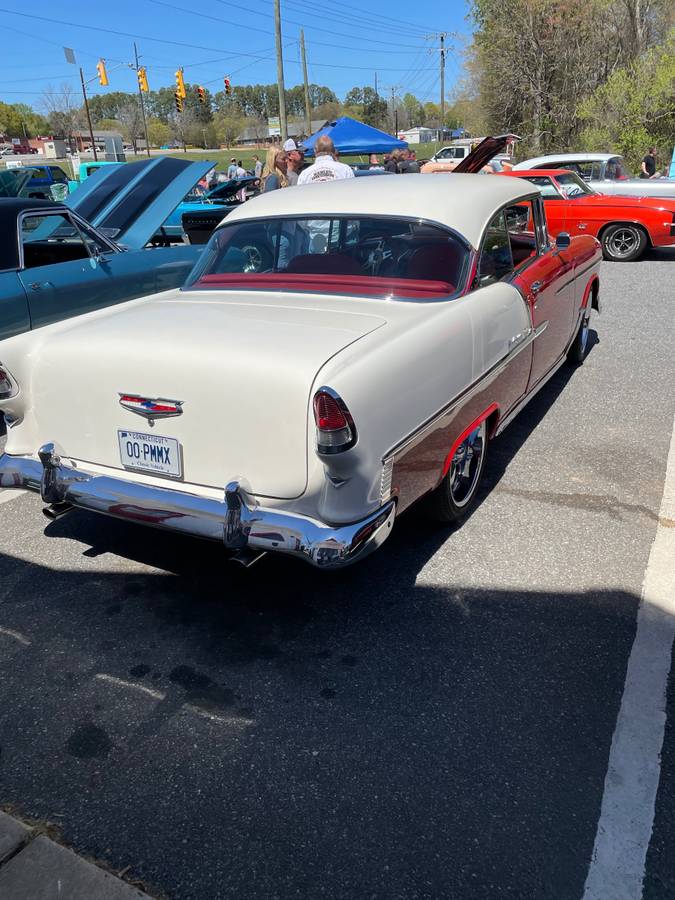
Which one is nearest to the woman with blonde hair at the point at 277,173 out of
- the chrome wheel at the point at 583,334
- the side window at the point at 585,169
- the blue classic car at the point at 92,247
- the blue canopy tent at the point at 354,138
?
the blue classic car at the point at 92,247

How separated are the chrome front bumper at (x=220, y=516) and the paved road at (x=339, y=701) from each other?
47cm

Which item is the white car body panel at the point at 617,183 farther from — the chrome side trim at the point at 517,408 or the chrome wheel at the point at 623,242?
the chrome side trim at the point at 517,408

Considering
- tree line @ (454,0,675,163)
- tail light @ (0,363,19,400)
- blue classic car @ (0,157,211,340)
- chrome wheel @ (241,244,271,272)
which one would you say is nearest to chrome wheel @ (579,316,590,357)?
chrome wheel @ (241,244,271,272)

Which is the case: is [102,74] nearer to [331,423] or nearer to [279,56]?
[279,56]

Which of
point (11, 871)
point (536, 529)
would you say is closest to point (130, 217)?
point (536, 529)

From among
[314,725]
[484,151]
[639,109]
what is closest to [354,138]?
[639,109]

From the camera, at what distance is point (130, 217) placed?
269 inches

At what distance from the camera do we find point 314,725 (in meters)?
2.43

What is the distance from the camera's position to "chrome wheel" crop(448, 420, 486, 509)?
360 centimetres

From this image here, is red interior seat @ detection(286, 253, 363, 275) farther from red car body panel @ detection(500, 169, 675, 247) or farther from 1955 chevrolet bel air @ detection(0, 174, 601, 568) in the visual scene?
red car body panel @ detection(500, 169, 675, 247)

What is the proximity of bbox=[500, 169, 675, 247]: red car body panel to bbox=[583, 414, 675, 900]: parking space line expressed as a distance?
9.03m

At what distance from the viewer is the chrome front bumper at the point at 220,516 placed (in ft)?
8.44

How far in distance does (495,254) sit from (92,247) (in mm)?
3816

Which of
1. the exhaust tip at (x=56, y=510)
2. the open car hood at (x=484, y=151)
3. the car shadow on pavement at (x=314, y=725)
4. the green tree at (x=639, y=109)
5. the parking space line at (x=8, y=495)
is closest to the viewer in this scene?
the car shadow on pavement at (x=314, y=725)
